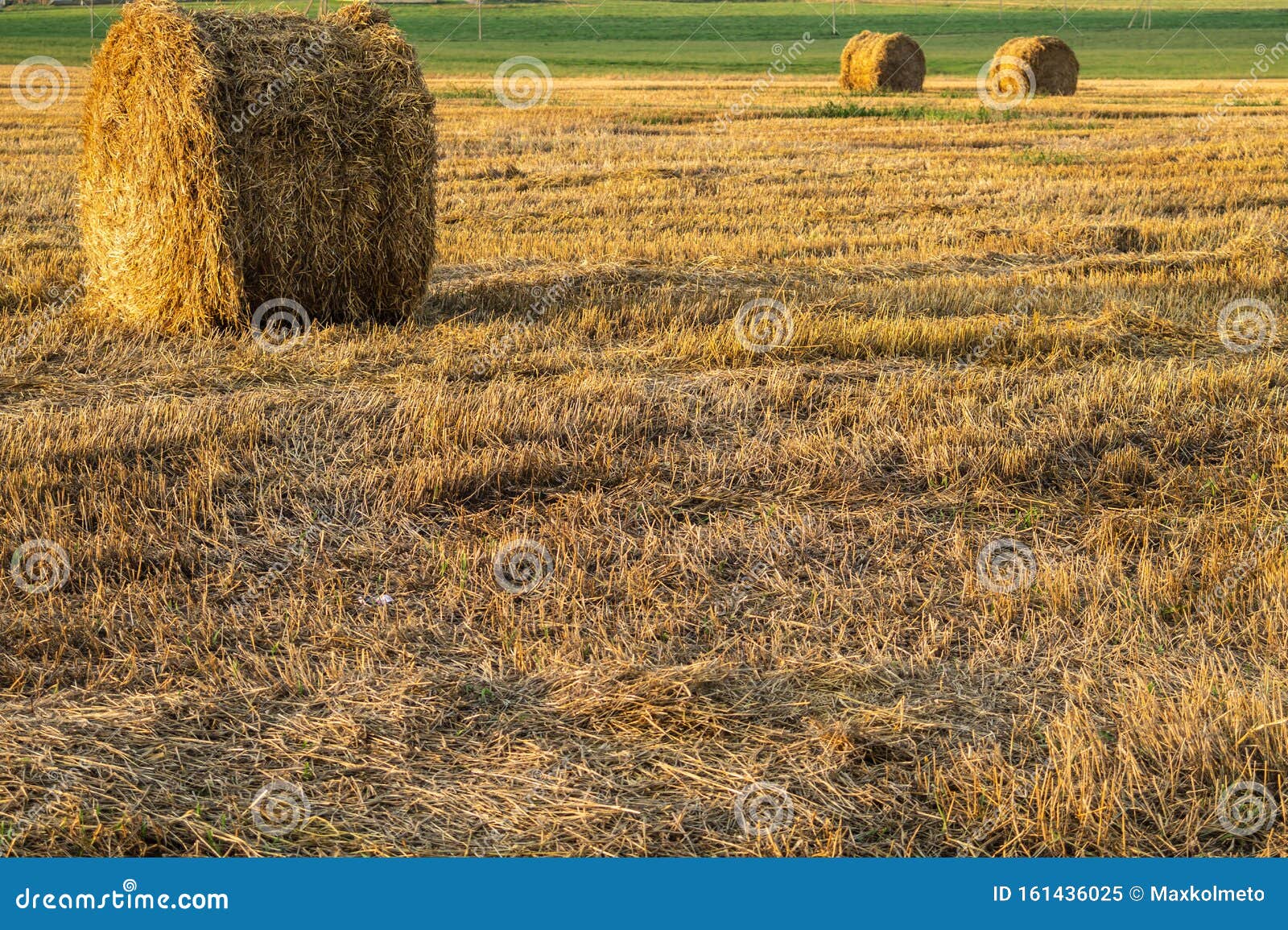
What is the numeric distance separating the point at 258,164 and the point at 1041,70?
29967 millimetres

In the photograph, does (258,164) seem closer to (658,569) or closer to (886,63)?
(658,569)

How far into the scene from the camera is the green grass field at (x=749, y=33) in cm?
5459

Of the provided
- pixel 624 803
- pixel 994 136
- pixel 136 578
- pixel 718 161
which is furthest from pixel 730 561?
pixel 994 136

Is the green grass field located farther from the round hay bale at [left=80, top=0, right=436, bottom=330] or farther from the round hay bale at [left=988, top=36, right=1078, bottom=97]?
the round hay bale at [left=80, top=0, right=436, bottom=330]

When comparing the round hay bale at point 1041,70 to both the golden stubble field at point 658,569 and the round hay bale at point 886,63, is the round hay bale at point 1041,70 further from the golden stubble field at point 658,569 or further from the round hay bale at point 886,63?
the golden stubble field at point 658,569

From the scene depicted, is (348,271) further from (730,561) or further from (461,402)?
(730,561)

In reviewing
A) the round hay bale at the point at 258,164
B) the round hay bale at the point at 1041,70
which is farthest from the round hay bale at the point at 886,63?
the round hay bale at the point at 258,164

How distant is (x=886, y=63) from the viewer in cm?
3444

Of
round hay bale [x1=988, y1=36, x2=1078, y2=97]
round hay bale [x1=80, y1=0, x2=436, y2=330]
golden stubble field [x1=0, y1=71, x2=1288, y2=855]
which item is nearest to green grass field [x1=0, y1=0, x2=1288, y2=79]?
round hay bale [x1=988, y1=36, x2=1078, y2=97]

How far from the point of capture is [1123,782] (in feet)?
11.6

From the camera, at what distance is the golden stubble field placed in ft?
11.7

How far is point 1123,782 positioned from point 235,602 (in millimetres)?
3023

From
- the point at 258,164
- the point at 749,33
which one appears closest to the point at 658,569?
the point at 258,164

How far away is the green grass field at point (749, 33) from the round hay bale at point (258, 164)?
41.8 m
